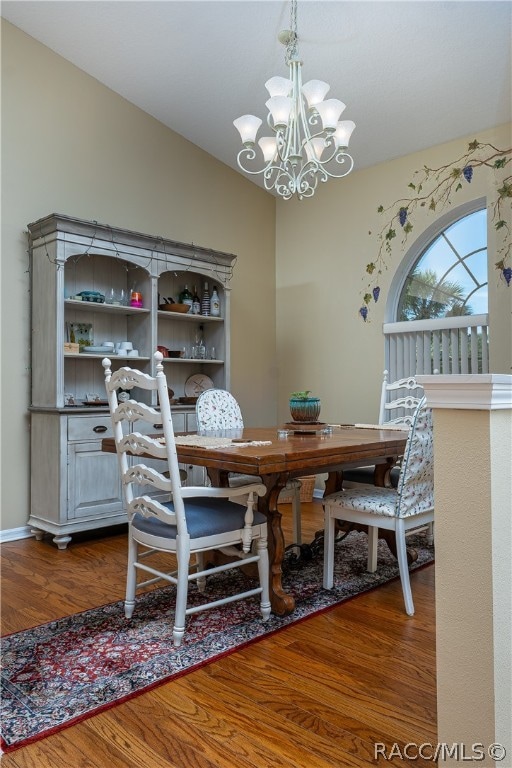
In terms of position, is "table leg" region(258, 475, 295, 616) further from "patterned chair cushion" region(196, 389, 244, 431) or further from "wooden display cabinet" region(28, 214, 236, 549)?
"wooden display cabinet" region(28, 214, 236, 549)

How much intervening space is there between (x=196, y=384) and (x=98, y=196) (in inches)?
65.7

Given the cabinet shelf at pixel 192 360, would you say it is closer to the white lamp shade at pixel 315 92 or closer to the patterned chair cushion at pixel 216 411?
the patterned chair cushion at pixel 216 411

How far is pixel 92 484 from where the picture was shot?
3.57 metres

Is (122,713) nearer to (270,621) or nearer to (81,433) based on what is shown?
(270,621)

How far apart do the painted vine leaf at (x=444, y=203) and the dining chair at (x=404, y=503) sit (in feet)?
6.75

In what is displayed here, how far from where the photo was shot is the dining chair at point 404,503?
2.26 m

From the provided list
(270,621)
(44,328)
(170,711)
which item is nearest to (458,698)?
(170,711)

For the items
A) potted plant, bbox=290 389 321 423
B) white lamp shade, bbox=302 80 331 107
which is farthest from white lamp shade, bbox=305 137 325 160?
potted plant, bbox=290 389 321 423

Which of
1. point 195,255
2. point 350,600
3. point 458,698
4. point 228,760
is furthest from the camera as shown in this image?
point 195,255

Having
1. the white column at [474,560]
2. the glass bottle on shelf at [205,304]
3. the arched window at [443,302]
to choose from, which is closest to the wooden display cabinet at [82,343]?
the glass bottle on shelf at [205,304]

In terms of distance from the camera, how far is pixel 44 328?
11.7 ft

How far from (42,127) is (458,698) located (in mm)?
4100

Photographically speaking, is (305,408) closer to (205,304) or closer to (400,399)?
Result: (400,399)

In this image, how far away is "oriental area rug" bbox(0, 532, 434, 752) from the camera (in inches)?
64.9
